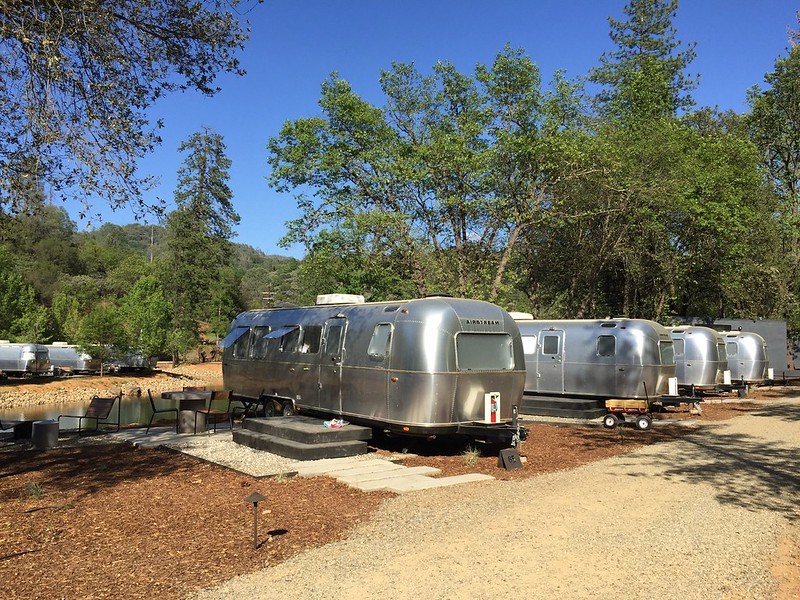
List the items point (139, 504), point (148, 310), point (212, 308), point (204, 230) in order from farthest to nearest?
point (212, 308) → point (204, 230) → point (148, 310) → point (139, 504)

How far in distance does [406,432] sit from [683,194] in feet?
62.6

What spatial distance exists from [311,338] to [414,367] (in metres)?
3.67

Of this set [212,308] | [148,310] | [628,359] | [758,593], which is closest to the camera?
[758,593]

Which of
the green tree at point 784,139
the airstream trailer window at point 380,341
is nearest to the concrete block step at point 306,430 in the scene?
the airstream trailer window at point 380,341

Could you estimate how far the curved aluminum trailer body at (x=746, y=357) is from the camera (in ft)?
83.9

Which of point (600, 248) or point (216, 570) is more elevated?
point (600, 248)

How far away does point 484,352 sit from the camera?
11523 millimetres

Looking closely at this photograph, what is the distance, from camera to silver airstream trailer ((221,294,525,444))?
10.9 m

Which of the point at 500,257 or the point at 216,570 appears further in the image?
the point at 500,257

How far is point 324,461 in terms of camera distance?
10594 millimetres

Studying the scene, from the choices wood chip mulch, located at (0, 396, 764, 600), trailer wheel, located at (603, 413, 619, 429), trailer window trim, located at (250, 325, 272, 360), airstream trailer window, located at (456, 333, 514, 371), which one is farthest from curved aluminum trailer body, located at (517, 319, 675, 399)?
trailer window trim, located at (250, 325, 272, 360)

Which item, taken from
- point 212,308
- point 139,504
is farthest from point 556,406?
point 212,308

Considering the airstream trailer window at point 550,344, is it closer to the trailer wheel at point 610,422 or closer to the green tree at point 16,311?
the trailer wheel at point 610,422

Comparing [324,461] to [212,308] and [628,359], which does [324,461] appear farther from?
[212,308]
